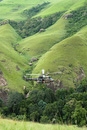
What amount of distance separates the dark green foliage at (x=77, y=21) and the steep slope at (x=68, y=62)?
141 ft

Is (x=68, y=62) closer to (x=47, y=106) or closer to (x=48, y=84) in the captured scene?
(x=48, y=84)

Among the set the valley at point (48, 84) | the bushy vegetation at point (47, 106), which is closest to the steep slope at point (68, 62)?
the valley at point (48, 84)

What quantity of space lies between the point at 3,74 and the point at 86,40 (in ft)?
226

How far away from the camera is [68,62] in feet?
291

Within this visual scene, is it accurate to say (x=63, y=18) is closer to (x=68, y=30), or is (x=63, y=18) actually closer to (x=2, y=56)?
(x=68, y=30)

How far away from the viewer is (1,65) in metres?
81.6

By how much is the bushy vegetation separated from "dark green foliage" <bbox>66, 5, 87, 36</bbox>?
95.7 m

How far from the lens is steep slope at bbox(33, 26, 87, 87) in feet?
255

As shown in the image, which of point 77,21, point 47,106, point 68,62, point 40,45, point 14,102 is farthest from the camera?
point 77,21

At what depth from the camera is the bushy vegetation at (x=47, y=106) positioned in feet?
156

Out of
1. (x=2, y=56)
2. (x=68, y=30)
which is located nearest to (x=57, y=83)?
(x=2, y=56)

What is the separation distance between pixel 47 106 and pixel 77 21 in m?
138

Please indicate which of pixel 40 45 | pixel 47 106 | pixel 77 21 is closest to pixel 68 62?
pixel 47 106

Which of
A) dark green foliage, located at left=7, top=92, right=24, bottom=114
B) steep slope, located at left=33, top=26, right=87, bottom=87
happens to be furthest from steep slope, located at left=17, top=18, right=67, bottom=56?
dark green foliage, located at left=7, top=92, right=24, bottom=114
